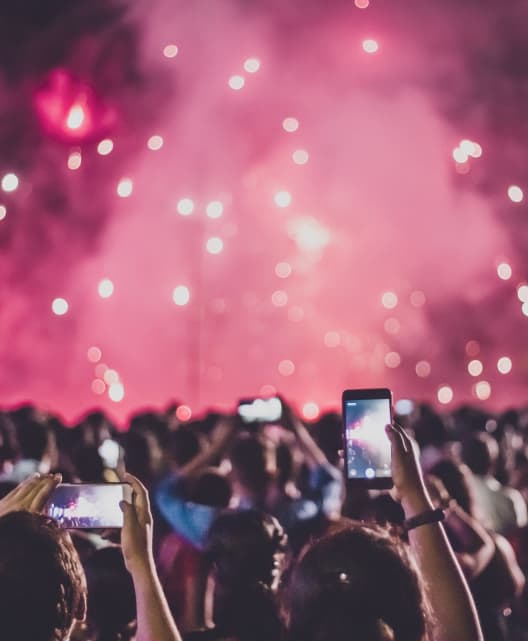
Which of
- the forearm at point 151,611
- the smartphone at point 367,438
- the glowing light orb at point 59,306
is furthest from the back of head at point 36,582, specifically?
the glowing light orb at point 59,306

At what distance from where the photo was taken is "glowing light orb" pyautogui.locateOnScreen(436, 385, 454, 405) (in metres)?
24.7

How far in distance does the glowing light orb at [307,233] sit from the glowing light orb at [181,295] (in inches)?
95.3

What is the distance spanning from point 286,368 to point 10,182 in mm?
8852

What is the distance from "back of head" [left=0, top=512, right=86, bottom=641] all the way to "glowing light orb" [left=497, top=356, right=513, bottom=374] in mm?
23273

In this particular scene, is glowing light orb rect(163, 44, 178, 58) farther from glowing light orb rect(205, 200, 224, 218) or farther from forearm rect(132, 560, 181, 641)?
forearm rect(132, 560, 181, 641)

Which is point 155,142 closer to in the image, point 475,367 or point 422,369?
point 422,369

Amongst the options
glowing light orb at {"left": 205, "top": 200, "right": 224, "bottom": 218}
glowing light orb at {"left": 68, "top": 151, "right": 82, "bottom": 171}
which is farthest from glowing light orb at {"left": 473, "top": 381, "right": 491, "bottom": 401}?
glowing light orb at {"left": 68, "top": 151, "right": 82, "bottom": 171}

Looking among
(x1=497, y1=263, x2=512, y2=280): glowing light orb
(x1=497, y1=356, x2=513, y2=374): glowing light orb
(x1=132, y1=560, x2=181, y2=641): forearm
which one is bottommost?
(x1=132, y1=560, x2=181, y2=641): forearm

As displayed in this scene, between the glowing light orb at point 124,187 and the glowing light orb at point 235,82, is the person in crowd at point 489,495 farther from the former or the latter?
the glowing light orb at point 124,187

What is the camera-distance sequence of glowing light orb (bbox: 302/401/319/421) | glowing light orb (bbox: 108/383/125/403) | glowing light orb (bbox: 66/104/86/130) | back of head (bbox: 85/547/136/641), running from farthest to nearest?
glowing light orb (bbox: 302/401/319/421), glowing light orb (bbox: 108/383/125/403), glowing light orb (bbox: 66/104/86/130), back of head (bbox: 85/547/136/641)

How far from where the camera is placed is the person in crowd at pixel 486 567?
10.4 feet

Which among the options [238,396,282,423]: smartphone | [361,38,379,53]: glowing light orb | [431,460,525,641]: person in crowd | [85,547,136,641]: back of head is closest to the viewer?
[85,547,136,641]: back of head

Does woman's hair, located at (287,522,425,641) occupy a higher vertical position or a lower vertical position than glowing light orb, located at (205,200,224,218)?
lower

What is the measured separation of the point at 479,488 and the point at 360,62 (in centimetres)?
1129
